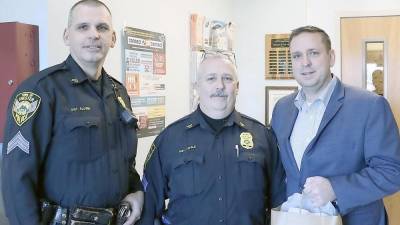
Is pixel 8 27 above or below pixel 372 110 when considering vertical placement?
above

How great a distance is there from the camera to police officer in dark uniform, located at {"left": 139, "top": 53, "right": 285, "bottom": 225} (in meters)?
1.67

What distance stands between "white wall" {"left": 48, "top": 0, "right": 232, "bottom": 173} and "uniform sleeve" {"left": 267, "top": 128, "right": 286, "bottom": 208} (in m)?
1.07

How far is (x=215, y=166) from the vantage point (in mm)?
1689

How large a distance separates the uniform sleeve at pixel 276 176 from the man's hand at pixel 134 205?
1.82 ft

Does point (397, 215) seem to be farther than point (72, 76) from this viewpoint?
Yes

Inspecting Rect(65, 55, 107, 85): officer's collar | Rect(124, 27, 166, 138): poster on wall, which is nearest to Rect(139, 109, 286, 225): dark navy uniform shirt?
Rect(65, 55, 107, 85): officer's collar

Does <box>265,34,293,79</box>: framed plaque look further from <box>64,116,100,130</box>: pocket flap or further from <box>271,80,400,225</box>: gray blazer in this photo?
<box>64,116,100,130</box>: pocket flap

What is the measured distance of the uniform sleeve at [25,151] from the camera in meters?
1.51

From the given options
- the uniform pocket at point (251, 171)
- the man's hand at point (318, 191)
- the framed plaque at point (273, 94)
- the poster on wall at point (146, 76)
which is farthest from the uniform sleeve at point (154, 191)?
the framed plaque at point (273, 94)

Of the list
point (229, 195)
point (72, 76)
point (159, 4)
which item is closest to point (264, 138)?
point (229, 195)

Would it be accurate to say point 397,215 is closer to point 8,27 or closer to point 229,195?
point 229,195

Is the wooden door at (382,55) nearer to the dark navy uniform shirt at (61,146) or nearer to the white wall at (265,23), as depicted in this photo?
the white wall at (265,23)

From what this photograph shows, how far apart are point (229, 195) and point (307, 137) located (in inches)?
16.5

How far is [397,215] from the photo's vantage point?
12.2ft
